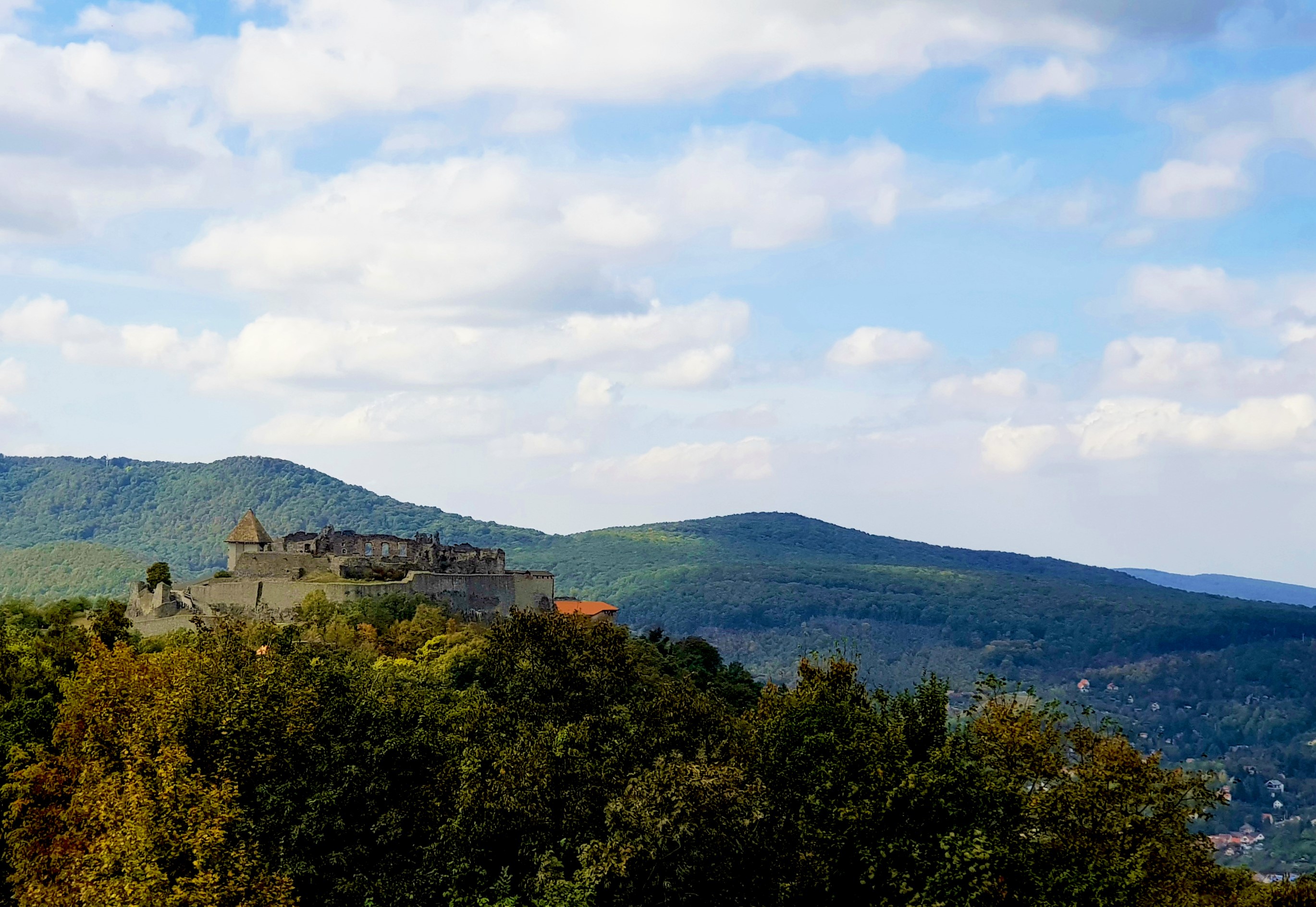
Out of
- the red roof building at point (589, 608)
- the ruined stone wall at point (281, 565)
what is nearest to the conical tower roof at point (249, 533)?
the ruined stone wall at point (281, 565)

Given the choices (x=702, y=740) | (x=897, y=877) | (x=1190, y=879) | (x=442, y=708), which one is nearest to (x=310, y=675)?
(x=442, y=708)

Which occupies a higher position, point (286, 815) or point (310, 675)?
point (310, 675)

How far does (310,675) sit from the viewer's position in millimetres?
41938

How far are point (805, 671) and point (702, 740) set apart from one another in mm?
10328

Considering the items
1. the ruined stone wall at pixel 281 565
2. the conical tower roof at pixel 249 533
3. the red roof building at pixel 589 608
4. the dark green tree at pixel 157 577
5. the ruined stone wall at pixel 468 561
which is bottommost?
the red roof building at pixel 589 608

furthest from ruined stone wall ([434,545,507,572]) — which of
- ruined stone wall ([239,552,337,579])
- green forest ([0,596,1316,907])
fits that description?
green forest ([0,596,1316,907])

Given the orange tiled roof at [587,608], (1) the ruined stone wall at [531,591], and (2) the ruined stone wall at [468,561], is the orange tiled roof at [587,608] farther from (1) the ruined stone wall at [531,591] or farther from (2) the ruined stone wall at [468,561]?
(2) the ruined stone wall at [468,561]

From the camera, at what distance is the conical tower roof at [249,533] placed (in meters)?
89.9

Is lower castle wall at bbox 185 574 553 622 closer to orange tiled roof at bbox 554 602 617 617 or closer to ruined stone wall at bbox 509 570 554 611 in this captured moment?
ruined stone wall at bbox 509 570 554 611

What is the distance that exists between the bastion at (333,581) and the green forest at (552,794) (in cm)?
2962

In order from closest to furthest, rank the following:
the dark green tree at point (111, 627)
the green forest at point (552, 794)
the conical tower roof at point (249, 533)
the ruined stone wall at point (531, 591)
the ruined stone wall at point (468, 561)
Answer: the green forest at point (552, 794) < the dark green tree at point (111, 627) < the ruined stone wall at point (531, 591) < the ruined stone wall at point (468, 561) < the conical tower roof at point (249, 533)

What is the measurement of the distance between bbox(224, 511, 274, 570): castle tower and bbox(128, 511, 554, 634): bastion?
7 cm

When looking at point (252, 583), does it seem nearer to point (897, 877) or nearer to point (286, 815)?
point (286, 815)

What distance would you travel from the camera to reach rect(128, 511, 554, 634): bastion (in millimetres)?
78688
